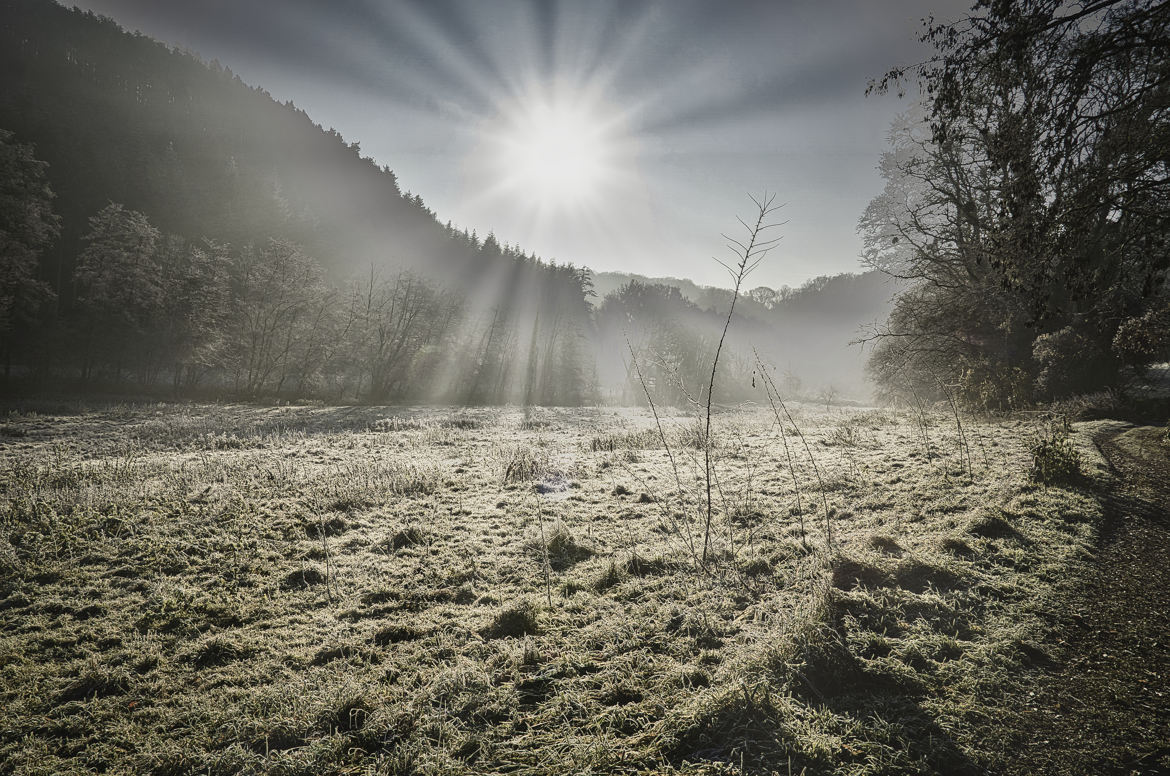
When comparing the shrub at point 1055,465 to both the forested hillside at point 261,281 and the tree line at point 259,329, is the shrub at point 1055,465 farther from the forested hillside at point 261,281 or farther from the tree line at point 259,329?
the tree line at point 259,329

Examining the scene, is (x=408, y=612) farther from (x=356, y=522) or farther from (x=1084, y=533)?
(x=1084, y=533)

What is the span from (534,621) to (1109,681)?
435cm

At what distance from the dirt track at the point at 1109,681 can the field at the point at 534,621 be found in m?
0.15

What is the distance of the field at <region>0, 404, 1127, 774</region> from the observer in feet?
9.53

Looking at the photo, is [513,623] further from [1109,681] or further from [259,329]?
[259,329]

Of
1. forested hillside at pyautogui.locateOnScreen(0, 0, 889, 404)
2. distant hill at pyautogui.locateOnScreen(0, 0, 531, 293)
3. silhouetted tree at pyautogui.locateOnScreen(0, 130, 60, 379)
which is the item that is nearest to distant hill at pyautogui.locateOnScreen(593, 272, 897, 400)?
forested hillside at pyautogui.locateOnScreen(0, 0, 889, 404)

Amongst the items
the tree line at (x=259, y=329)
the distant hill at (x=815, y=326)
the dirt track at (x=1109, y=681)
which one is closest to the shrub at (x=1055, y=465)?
the dirt track at (x=1109, y=681)

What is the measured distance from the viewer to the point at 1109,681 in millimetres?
2920

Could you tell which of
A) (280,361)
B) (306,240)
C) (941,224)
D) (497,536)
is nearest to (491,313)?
(280,361)

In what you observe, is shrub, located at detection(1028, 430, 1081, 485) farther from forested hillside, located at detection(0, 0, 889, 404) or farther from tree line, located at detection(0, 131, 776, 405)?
tree line, located at detection(0, 131, 776, 405)

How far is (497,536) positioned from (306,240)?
91434 mm

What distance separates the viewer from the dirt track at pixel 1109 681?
2404 millimetres

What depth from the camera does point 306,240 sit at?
7869 cm


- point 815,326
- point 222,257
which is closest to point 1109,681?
point 222,257
